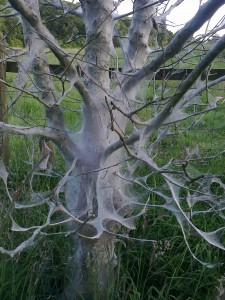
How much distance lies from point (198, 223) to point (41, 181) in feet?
3.57

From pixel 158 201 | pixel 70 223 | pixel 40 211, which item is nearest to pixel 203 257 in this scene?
pixel 158 201

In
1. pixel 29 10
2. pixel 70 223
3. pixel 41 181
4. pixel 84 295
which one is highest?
pixel 29 10

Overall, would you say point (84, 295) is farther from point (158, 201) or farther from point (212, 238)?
point (158, 201)

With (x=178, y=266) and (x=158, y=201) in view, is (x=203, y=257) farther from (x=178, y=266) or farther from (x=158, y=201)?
(x=158, y=201)

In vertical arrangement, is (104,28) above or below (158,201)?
above

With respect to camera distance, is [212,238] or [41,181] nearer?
[212,238]

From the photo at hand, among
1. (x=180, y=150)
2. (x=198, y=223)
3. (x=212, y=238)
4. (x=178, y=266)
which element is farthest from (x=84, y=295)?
(x=180, y=150)

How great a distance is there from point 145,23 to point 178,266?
115cm

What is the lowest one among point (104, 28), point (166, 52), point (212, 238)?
point (212, 238)

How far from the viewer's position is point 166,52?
1486 millimetres

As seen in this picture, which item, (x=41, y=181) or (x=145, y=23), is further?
(x=41, y=181)

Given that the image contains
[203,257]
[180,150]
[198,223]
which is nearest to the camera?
[203,257]

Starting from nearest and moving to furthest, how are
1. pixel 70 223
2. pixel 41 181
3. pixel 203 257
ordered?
pixel 70 223
pixel 203 257
pixel 41 181

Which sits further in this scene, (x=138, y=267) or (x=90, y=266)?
(x=138, y=267)
